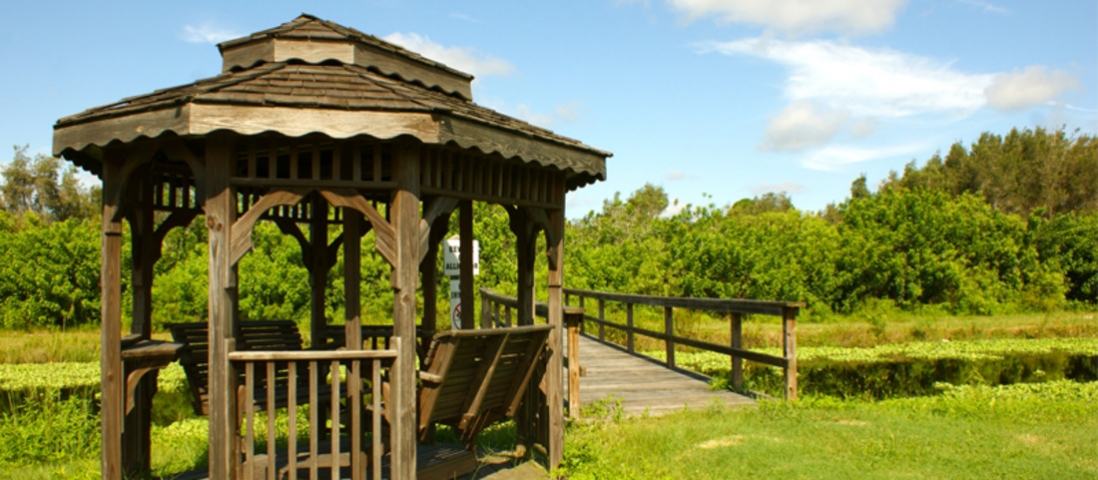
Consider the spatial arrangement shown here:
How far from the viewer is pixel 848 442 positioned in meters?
5.62

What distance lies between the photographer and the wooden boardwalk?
7266 millimetres

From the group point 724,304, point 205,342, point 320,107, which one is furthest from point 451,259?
point 320,107

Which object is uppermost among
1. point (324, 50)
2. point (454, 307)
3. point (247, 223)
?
point (324, 50)

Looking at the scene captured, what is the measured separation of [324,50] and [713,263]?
51.5 ft

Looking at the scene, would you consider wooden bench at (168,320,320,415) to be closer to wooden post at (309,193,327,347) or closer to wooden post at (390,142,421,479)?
wooden post at (309,193,327,347)

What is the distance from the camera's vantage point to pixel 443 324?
1614 centimetres

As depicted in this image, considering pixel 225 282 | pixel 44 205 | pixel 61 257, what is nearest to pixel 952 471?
pixel 225 282

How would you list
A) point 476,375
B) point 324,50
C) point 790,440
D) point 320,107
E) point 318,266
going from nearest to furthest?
1. point 320,107
2. point 476,375
3. point 324,50
4. point 790,440
5. point 318,266

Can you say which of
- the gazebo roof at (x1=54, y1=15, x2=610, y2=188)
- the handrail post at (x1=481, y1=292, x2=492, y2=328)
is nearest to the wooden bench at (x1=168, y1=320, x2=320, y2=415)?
the gazebo roof at (x1=54, y1=15, x2=610, y2=188)

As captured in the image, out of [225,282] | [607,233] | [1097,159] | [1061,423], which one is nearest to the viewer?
[225,282]

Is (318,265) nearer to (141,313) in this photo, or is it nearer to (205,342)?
(205,342)

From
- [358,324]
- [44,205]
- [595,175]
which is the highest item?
[44,205]

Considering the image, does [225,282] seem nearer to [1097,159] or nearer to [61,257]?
[61,257]

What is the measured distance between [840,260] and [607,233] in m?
6.47
